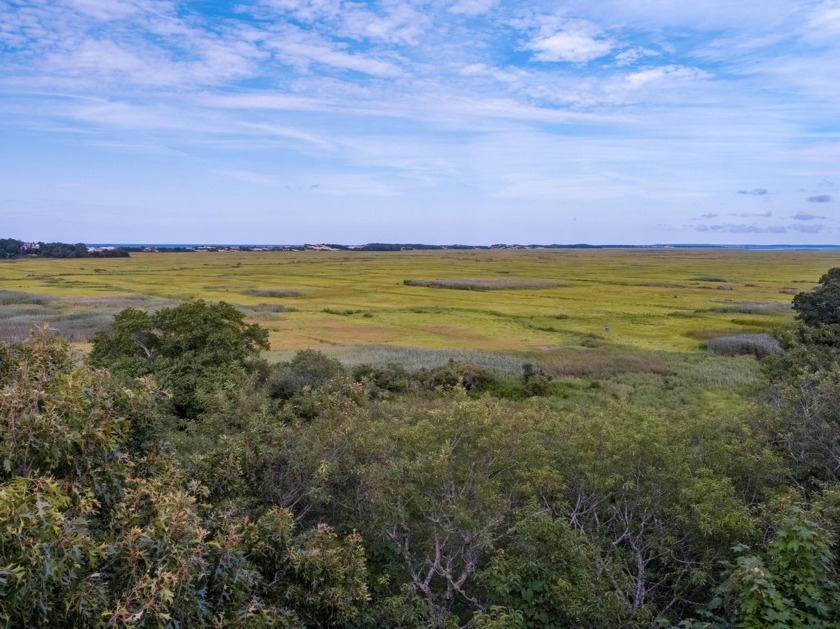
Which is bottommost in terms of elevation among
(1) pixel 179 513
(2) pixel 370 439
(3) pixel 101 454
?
(2) pixel 370 439

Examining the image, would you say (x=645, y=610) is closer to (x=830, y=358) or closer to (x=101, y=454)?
(x=101, y=454)

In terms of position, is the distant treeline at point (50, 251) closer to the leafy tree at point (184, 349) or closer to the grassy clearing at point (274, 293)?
the grassy clearing at point (274, 293)

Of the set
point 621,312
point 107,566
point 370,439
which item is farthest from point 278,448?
point 621,312

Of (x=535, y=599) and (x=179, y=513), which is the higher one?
(x=179, y=513)

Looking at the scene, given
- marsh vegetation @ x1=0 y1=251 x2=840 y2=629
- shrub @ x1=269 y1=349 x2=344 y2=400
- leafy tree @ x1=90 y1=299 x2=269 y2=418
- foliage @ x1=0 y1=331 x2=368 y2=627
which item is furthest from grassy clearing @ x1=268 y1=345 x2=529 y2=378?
foliage @ x1=0 y1=331 x2=368 y2=627

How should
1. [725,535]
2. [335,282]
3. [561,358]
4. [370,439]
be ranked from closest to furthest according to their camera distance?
1. [725,535]
2. [370,439]
3. [561,358]
4. [335,282]

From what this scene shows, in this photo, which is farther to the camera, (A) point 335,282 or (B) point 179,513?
(A) point 335,282

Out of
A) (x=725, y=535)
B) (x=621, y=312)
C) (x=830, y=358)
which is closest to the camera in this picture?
(x=725, y=535)

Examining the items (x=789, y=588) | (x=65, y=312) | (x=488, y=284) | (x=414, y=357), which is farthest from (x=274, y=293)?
(x=789, y=588)
